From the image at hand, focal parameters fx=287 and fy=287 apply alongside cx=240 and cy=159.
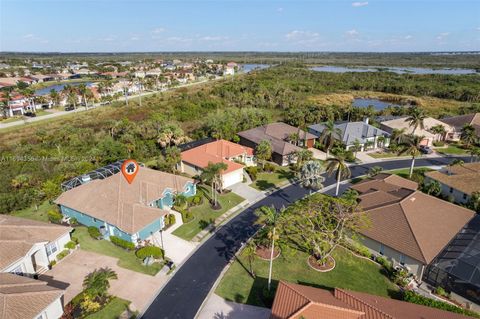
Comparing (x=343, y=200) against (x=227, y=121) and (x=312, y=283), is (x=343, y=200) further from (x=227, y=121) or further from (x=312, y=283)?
(x=227, y=121)

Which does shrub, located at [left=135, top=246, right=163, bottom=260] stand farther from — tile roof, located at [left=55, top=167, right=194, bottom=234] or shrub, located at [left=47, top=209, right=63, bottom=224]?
shrub, located at [left=47, top=209, right=63, bottom=224]

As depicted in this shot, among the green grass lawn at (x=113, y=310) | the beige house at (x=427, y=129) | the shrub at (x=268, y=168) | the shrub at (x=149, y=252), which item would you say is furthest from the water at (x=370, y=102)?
the green grass lawn at (x=113, y=310)

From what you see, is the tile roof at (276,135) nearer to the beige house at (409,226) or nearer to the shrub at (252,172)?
the shrub at (252,172)

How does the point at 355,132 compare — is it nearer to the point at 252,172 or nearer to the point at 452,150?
the point at 452,150

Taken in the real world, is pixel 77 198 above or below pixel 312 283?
above

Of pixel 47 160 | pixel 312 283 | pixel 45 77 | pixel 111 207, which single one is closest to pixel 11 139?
pixel 47 160

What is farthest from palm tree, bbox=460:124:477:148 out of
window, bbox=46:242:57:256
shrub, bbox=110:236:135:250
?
window, bbox=46:242:57:256
